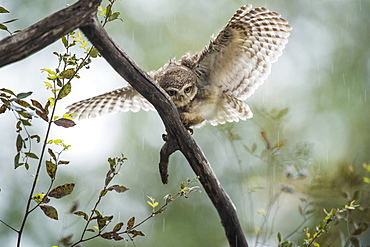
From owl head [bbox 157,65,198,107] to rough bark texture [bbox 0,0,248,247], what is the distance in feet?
1.52

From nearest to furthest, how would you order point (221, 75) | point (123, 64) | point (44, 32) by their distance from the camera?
point (44, 32) → point (123, 64) → point (221, 75)

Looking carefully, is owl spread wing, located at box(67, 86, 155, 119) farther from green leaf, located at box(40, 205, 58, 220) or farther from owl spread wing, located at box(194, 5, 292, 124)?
green leaf, located at box(40, 205, 58, 220)

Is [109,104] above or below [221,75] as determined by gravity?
above

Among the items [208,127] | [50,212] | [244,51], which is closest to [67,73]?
[50,212]

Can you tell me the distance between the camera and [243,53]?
240 centimetres

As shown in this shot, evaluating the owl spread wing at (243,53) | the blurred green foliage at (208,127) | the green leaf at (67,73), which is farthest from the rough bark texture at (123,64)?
the blurred green foliage at (208,127)

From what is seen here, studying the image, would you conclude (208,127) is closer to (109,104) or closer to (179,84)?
(109,104)

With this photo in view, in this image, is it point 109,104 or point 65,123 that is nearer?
point 65,123

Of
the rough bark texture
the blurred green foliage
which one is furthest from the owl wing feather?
the blurred green foliage

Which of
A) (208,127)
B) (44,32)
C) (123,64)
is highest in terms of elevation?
(44,32)

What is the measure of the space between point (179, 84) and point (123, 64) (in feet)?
2.65

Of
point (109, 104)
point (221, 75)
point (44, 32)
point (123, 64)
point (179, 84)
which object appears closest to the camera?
point (44, 32)

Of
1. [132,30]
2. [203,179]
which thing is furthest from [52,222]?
[203,179]

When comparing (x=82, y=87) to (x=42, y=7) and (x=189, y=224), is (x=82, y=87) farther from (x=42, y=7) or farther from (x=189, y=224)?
(x=189, y=224)
